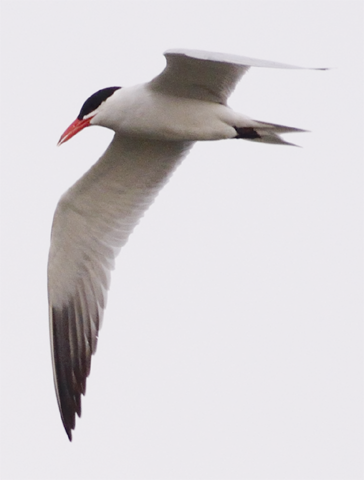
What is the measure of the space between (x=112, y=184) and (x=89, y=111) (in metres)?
0.82

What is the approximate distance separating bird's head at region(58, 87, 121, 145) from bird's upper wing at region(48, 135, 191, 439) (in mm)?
404

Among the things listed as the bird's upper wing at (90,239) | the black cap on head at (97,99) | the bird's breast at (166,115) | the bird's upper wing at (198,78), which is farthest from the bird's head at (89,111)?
the bird's upper wing at (198,78)

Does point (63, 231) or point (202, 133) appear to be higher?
point (202, 133)

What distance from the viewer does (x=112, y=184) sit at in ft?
29.0

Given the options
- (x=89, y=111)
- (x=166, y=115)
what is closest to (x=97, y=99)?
(x=89, y=111)

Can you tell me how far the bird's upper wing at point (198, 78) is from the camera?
7504mm

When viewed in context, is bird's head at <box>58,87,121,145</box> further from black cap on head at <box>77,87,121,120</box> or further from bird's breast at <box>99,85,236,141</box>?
bird's breast at <box>99,85,236,141</box>

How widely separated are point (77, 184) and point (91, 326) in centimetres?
123

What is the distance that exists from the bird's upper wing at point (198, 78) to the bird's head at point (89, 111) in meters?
0.52

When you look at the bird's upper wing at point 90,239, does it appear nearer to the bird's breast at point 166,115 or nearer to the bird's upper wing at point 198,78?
the bird's breast at point 166,115

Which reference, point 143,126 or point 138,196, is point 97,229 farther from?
point 143,126

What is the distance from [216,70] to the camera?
307 inches

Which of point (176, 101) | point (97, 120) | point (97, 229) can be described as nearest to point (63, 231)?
point (97, 229)

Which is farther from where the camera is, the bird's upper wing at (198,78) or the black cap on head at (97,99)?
the black cap on head at (97,99)
